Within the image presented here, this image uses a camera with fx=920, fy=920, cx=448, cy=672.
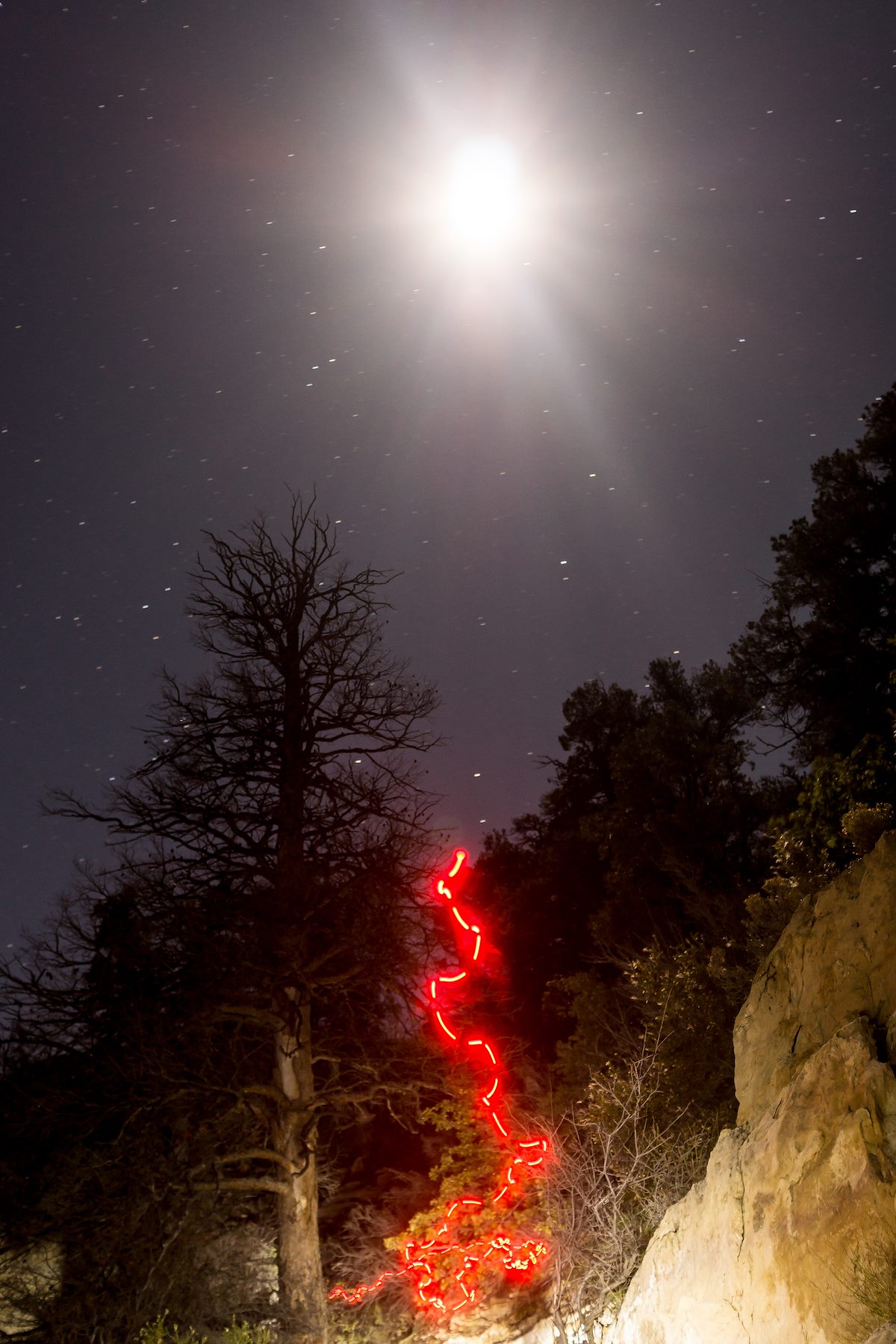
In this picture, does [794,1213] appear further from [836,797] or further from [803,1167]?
[836,797]

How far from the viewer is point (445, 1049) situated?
14352mm

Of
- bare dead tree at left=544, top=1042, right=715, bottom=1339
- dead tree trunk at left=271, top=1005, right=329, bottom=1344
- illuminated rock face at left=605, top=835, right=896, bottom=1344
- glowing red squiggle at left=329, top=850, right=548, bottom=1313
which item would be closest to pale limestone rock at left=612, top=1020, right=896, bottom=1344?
illuminated rock face at left=605, top=835, right=896, bottom=1344

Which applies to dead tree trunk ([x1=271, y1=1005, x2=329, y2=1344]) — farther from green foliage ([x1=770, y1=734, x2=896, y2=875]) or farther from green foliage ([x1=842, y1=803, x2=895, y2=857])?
green foliage ([x1=770, y1=734, x2=896, y2=875])

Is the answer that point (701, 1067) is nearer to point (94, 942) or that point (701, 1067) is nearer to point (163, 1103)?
point (163, 1103)

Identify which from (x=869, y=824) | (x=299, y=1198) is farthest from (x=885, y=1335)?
(x=299, y=1198)

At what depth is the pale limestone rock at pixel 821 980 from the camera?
22.3 ft

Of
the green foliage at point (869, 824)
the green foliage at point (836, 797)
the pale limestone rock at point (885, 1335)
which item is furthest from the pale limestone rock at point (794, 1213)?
the green foliage at point (836, 797)

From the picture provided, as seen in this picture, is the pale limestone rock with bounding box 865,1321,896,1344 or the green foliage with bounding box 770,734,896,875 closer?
the pale limestone rock with bounding box 865,1321,896,1344

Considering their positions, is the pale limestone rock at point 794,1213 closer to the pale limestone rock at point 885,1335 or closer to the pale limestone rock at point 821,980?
the pale limestone rock at point 821,980

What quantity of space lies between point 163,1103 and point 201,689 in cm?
567

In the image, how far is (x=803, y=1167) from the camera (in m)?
6.35

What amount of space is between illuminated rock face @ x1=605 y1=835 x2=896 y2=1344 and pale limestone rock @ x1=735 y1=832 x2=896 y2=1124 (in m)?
0.01

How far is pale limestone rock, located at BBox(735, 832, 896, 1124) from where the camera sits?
22.3 feet

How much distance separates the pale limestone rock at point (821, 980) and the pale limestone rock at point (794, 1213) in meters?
0.33
